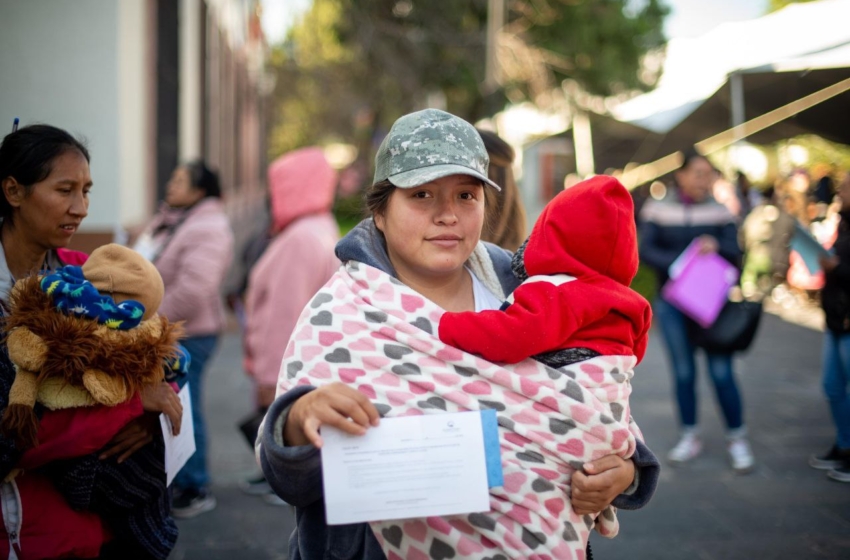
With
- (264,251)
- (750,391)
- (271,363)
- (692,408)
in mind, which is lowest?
(750,391)

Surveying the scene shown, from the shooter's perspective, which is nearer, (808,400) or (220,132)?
(808,400)

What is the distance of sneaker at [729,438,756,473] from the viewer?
18.4 ft

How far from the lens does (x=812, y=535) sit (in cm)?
449

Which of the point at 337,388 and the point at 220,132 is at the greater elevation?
the point at 220,132

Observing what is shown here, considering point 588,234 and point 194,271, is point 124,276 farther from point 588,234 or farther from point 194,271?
point 194,271

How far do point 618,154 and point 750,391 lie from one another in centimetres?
1303

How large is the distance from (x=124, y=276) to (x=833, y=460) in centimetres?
511

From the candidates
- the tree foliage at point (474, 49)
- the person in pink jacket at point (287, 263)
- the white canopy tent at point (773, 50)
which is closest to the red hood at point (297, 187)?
the person in pink jacket at point (287, 263)

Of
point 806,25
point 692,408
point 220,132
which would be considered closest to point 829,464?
point 692,408

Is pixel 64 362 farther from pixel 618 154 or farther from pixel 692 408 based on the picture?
pixel 618 154

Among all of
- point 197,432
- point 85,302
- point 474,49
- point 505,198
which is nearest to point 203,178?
point 197,432

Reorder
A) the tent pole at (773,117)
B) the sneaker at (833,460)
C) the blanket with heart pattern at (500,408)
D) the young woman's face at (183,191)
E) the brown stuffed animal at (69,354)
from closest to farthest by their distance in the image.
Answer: the blanket with heart pattern at (500,408) → the brown stuffed animal at (69,354) → the tent pole at (773,117) → the young woman's face at (183,191) → the sneaker at (833,460)

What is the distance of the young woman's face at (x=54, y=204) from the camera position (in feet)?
7.72

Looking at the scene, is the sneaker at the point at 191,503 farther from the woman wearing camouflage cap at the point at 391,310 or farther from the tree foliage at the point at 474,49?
the tree foliage at the point at 474,49
